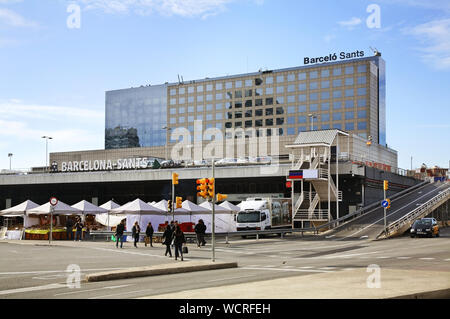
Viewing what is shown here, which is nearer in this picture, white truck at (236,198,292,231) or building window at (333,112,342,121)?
white truck at (236,198,292,231)

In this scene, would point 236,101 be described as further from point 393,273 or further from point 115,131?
point 393,273

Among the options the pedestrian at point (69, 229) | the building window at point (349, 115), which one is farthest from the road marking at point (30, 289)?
the building window at point (349, 115)

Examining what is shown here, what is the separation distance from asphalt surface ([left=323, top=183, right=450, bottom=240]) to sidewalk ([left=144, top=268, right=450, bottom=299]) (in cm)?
2971

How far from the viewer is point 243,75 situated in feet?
446

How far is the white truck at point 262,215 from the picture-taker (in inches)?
1879

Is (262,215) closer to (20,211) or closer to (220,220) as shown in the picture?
(220,220)

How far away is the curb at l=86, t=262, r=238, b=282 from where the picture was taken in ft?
66.0

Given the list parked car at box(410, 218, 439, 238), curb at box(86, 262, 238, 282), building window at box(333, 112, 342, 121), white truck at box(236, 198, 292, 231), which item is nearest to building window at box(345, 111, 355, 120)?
building window at box(333, 112, 342, 121)

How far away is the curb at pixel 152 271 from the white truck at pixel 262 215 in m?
22.3

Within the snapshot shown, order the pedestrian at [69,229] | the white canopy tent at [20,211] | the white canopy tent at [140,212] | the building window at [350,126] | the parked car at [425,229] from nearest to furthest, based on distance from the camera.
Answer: the parked car at [425,229], the white canopy tent at [140,212], the pedestrian at [69,229], the white canopy tent at [20,211], the building window at [350,126]

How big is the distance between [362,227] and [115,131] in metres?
113

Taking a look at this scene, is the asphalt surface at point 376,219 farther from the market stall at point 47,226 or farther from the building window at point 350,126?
the building window at point 350,126

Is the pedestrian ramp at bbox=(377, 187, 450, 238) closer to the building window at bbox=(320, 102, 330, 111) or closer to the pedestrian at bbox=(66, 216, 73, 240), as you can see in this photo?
the pedestrian at bbox=(66, 216, 73, 240)

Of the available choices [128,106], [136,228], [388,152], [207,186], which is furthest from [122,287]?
[128,106]
